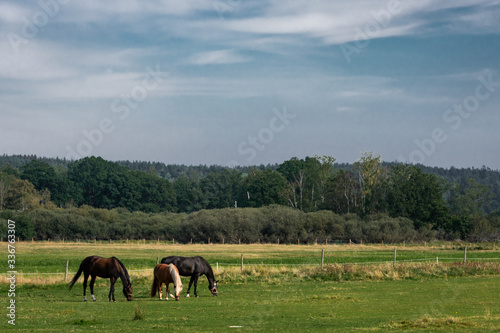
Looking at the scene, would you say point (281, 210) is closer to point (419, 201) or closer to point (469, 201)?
point (419, 201)

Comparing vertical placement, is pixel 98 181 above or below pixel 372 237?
above

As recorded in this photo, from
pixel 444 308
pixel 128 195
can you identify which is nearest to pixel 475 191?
pixel 128 195

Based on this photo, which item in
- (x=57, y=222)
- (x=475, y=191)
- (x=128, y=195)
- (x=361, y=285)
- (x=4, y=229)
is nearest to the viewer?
(x=361, y=285)

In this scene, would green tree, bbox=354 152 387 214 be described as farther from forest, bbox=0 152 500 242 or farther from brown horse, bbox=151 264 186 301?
brown horse, bbox=151 264 186 301

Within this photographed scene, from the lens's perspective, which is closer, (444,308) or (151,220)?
(444,308)

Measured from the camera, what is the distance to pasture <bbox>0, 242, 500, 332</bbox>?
57.0 feet

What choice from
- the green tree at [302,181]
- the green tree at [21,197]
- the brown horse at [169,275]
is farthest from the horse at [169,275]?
the green tree at [21,197]

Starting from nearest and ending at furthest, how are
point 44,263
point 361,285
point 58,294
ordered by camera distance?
point 58,294, point 361,285, point 44,263

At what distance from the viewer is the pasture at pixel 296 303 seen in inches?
684

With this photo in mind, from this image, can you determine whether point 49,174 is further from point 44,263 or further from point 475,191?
point 475,191

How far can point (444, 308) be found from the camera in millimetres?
21297

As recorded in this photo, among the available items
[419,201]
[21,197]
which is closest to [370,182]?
[419,201]

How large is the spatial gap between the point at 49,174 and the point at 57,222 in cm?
4455

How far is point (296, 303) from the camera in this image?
23.7 m
